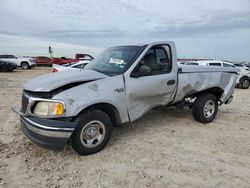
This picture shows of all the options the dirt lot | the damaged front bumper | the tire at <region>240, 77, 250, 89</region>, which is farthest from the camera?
the tire at <region>240, 77, 250, 89</region>

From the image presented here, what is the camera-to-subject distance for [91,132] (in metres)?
3.76

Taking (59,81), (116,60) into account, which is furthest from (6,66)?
(59,81)

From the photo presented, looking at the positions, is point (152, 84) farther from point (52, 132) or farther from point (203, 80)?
point (52, 132)

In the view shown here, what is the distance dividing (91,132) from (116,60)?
1550 mm

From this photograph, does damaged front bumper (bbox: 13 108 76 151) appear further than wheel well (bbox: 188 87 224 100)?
No

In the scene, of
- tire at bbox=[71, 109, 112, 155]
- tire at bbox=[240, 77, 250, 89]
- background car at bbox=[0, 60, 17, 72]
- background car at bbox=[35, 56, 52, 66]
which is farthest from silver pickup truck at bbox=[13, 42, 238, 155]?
background car at bbox=[35, 56, 52, 66]

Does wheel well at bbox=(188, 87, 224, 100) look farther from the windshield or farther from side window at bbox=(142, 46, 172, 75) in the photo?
the windshield

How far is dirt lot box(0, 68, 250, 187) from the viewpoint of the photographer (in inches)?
122

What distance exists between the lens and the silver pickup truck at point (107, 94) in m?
3.39

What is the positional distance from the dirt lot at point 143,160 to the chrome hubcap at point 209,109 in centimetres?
43

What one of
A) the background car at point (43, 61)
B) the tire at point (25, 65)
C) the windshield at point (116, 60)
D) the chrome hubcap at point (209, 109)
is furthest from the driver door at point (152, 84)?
the background car at point (43, 61)

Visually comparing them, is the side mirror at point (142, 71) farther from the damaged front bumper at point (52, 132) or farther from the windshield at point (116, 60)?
the damaged front bumper at point (52, 132)

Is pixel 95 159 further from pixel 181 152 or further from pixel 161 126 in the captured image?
pixel 161 126

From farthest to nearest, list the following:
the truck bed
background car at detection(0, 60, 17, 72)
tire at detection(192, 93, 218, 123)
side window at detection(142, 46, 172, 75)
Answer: background car at detection(0, 60, 17, 72) < tire at detection(192, 93, 218, 123) < the truck bed < side window at detection(142, 46, 172, 75)
